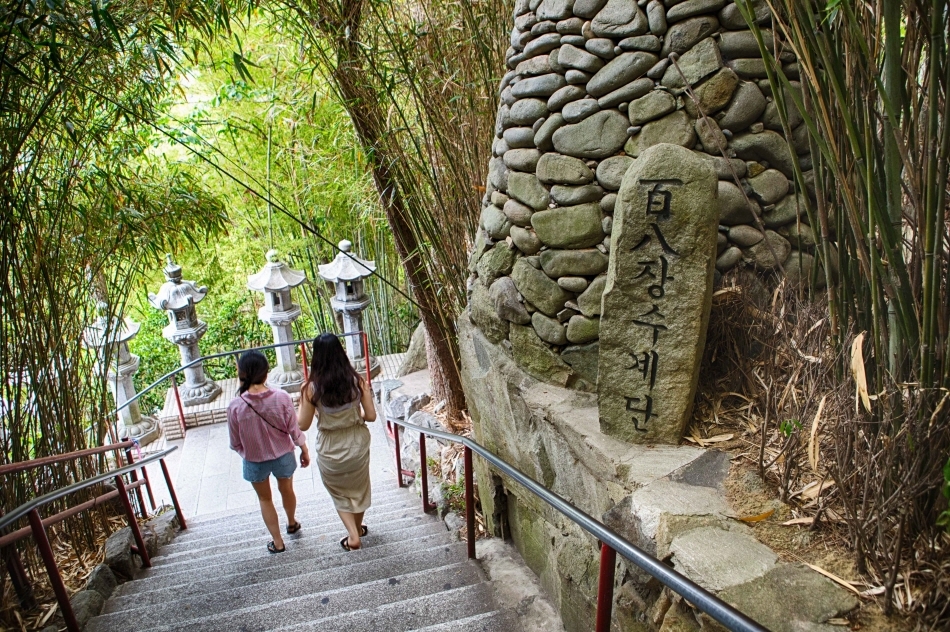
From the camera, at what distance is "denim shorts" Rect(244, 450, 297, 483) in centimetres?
297

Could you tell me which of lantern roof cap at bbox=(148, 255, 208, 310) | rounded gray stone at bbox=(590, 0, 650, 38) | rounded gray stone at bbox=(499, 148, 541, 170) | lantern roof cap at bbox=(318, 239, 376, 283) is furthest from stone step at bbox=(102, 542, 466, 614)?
lantern roof cap at bbox=(148, 255, 208, 310)

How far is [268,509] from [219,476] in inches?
105

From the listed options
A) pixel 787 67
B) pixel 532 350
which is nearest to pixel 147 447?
pixel 532 350

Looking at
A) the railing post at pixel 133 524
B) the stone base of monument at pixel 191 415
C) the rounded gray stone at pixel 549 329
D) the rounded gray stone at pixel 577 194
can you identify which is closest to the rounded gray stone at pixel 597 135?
the rounded gray stone at pixel 577 194

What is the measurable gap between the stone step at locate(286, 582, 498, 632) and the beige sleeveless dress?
794mm

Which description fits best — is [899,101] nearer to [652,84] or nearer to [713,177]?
[713,177]

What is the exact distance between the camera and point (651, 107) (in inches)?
82.9

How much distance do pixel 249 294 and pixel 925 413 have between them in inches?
361

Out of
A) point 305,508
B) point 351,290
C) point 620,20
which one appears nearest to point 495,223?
point 620,20

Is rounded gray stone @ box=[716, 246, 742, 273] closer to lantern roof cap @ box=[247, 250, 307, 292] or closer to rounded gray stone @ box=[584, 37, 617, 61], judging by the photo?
rounded gray stone @ box=[584, 37, 617, 61]

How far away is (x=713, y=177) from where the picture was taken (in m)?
1.77

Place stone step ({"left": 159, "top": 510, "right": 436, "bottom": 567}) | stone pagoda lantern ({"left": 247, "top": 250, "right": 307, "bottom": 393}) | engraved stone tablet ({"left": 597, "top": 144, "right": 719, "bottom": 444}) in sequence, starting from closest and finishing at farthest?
engraved stone tablet ({"left": 597, "top": 144, "right": 719, "bottom": 444}) → stone step ({"left": 159, "top": 510, "right": 436, "bottom": 567}) → stone pagoda lantern ({"left": 247, "top": 250, "right": 307, "bottom": 393})

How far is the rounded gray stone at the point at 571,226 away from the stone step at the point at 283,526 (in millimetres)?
1867

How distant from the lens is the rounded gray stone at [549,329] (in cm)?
236
